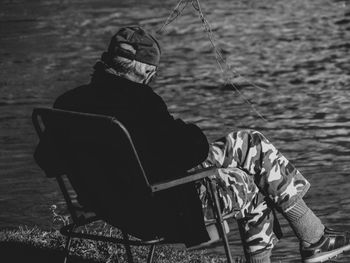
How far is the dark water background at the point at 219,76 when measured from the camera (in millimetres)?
8758

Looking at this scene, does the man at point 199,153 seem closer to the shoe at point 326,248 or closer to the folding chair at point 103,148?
the shoe at point 326,248

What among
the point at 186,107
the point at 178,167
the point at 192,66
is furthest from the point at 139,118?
the point at 192,66

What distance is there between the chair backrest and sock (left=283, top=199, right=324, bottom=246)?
2.73 feet

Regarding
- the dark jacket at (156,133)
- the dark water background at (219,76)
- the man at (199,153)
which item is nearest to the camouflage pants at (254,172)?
the man at (199,153)

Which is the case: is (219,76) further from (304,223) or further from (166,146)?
(166,146)

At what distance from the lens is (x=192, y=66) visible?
15883 mm

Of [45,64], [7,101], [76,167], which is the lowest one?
[45,64]

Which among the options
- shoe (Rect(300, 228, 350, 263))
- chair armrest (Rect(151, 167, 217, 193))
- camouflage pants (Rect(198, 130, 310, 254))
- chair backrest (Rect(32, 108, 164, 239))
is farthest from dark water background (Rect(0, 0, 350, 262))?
chair armrest (Rect(151, 167, 217, 193))

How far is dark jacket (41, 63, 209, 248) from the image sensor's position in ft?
14.7

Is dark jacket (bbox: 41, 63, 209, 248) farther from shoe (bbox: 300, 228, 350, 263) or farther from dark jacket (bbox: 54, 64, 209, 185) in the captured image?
shoe (bbox: 300, 228, 350, 263)

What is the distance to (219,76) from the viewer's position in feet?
48.6

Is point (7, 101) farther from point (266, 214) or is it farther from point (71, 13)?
point (71, 13)

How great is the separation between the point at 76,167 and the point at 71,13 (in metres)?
20.9

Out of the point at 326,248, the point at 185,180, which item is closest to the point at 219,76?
the point at 326,248
